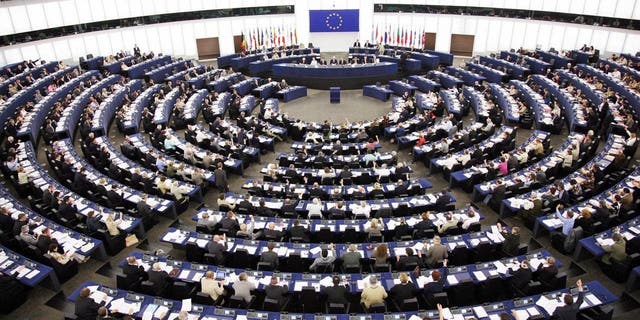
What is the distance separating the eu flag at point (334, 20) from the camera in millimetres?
45000

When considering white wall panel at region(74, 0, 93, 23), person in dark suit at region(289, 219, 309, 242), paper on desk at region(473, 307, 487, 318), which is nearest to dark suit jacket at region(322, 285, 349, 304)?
person in dark suit at region(289, 219, 309, 242)

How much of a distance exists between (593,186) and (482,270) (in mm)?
7038

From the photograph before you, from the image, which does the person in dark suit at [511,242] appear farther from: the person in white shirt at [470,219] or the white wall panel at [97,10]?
the white wall panel at [97,10]

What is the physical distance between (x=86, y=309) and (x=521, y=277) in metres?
10.7

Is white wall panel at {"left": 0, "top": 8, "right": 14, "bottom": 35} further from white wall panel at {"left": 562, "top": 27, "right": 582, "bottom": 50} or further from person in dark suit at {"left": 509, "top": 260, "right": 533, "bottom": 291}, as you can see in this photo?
white wall panel at {"left": 562, "top": 27, "right": 582, "bottom": 50}

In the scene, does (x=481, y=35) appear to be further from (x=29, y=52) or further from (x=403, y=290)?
(x=29, y=52)

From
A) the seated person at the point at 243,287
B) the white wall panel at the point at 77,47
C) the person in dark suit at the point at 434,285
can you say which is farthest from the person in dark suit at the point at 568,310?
the white wall panel at the point at 77,47

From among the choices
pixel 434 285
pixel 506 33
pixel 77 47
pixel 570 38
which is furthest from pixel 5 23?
pixel 570 38

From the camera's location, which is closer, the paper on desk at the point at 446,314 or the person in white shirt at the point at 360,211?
the paper on desk at the point at 446,314

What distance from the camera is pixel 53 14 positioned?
37.1m

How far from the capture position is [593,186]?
1608cm

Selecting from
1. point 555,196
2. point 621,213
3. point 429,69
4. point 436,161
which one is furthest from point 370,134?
point 429,69

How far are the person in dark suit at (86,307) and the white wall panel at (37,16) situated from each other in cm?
3424

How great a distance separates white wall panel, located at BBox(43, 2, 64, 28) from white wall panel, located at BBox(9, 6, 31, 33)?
1608mm
